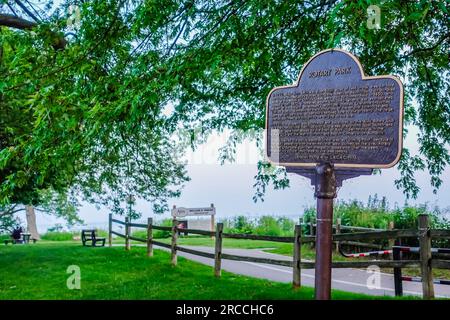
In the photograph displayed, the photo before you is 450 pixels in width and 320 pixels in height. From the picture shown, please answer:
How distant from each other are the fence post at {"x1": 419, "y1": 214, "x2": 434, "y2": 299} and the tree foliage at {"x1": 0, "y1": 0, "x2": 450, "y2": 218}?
11.1 feet

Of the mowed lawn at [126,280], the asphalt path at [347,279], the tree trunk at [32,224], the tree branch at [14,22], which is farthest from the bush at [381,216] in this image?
the tree trunk at [32,224]

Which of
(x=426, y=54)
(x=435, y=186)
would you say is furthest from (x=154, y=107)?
(x=435, y=186)

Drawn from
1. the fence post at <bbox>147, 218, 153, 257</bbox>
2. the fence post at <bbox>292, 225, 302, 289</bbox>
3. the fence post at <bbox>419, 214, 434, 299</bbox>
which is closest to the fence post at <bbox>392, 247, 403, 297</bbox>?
the fence post at <bbox>419, 214, 434, 299</bbox>

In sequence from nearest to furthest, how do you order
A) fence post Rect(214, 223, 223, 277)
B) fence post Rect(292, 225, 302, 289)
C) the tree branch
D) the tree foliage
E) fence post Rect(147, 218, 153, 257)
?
the tree foliage < fence post Rect(292, 225, 302, 289) < fence post Rect(214, 223, 223, 277) < the tree branch < fence post Rect(147, 218, 153, 257)

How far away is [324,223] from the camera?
19.4 ft

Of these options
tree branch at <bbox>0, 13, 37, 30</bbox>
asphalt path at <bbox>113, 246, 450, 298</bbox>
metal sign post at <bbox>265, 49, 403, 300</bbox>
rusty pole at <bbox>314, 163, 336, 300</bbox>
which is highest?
tree branch at <bbox>0, 13, 37, 30</bbox>

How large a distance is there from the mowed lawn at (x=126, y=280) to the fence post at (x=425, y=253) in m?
1.12

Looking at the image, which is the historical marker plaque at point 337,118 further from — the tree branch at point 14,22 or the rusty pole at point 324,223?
the tree branch at point 14,22

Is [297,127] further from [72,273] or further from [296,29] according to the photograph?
[72,273]

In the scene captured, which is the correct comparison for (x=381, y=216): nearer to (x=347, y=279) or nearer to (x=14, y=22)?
(x=347, y=279)

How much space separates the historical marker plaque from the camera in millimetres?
5875

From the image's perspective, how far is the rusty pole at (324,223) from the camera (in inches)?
232

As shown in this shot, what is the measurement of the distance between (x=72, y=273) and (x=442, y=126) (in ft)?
34.1

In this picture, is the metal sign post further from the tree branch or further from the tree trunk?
the tree trunk
